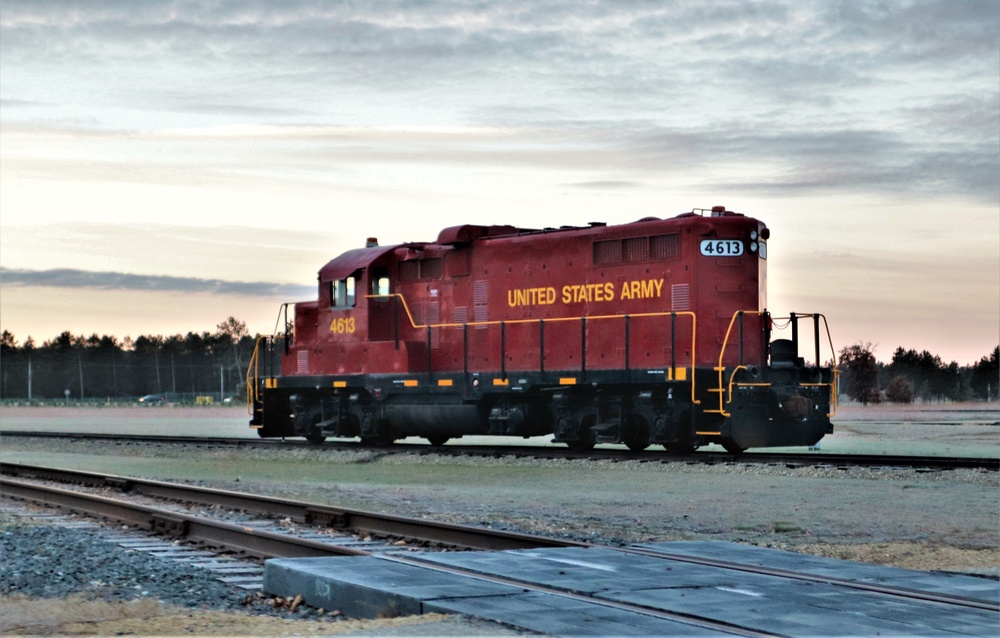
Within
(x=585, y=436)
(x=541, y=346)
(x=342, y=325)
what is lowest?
(x=585, y=436)

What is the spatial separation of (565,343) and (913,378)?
2187 inches

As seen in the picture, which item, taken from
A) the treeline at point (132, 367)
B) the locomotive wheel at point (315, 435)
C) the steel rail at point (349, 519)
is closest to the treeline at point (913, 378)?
the locomotive wheel at point (315, 435)

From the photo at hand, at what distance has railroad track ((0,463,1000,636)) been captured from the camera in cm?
730

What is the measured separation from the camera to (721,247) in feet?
66.4

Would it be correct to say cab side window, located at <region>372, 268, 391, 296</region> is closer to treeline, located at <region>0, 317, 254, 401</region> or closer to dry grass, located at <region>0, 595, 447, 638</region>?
dry grass, located at <region>0, 595, 447, 638</region>

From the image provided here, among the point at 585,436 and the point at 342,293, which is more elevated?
the point at 342,293

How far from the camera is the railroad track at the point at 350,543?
287 inches

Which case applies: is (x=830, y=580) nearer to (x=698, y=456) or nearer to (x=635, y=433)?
(x=698, y=456)

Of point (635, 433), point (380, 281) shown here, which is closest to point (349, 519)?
point (635, 433)

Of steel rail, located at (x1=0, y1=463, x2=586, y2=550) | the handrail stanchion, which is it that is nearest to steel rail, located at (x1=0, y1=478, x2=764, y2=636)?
steel rail, located at (x1=0, y1=463, x2=586, y2=550)

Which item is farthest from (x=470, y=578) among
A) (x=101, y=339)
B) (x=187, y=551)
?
(x=101, y=339)

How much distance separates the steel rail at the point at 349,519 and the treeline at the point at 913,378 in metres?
51.0

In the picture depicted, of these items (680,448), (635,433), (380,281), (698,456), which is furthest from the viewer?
(380,281)

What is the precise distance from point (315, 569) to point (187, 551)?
294 centimetres
